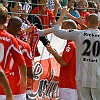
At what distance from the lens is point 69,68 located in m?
7.77

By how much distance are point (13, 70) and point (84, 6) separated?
5302 mm

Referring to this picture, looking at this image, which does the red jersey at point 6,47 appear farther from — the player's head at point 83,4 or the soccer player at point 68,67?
the player's head at point 83,4

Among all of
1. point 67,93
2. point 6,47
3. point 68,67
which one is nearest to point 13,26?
point 6,47

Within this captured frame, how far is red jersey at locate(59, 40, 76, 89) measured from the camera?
762 centimetres

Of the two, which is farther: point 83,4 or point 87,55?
point 83,4

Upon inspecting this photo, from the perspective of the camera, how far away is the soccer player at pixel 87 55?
7145 mm

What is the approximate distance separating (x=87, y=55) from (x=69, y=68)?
710 mm

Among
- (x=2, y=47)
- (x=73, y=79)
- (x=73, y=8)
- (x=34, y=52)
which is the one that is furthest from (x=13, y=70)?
(x=73, y=8)

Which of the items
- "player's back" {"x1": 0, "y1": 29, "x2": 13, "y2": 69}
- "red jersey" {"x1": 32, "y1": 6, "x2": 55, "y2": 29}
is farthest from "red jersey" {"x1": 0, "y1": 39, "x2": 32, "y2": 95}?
"red jersey" {"x1": 32, "y1": 6, "x2": 55, "y2": 29}

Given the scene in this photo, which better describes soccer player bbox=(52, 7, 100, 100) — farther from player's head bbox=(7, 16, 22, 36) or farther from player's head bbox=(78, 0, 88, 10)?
player's head bbox=(78, 0, 88, 10)

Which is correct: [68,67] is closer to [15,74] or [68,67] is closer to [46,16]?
[15,74]

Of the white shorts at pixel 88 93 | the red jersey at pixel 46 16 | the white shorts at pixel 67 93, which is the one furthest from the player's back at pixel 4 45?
the red jersey at pixel 46 16

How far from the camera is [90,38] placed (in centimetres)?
714

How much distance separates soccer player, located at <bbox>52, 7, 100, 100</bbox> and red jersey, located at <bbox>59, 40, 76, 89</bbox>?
373mm
